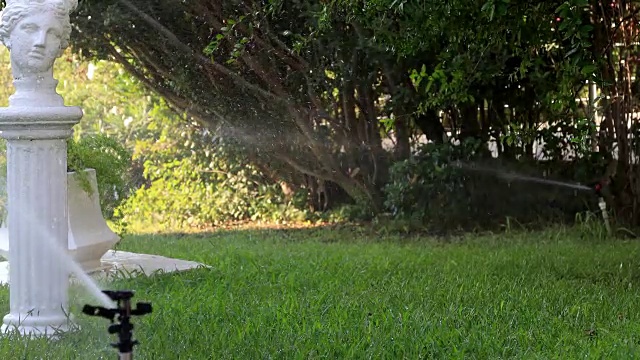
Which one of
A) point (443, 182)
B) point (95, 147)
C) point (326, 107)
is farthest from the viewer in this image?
point (326, 107)

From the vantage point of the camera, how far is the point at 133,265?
6.55 meters

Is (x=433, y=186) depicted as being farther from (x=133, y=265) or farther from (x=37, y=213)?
(x=37, y=213)

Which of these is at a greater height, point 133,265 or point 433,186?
point 433,186

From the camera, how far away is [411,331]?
438cm

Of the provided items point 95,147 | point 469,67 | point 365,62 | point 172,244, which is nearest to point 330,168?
point 365,62

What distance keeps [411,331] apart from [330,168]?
5468 millimetres

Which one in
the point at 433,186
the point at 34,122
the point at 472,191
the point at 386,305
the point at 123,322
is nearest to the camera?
the point at 123,322

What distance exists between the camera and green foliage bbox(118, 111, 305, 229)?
1067cm

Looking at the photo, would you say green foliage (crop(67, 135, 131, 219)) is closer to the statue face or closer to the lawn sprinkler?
the statue face

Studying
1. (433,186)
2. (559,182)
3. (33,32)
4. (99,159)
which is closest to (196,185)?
(433,186)

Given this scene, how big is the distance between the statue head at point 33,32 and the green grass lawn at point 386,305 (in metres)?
1.21

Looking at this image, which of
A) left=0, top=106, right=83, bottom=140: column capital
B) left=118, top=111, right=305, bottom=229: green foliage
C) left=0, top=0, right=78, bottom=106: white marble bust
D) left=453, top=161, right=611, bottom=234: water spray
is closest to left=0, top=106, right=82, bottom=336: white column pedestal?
left=0, top=106, right=83, bottom=140: column capital

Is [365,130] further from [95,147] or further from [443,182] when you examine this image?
[95,147]

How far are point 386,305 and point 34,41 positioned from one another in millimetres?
2200
